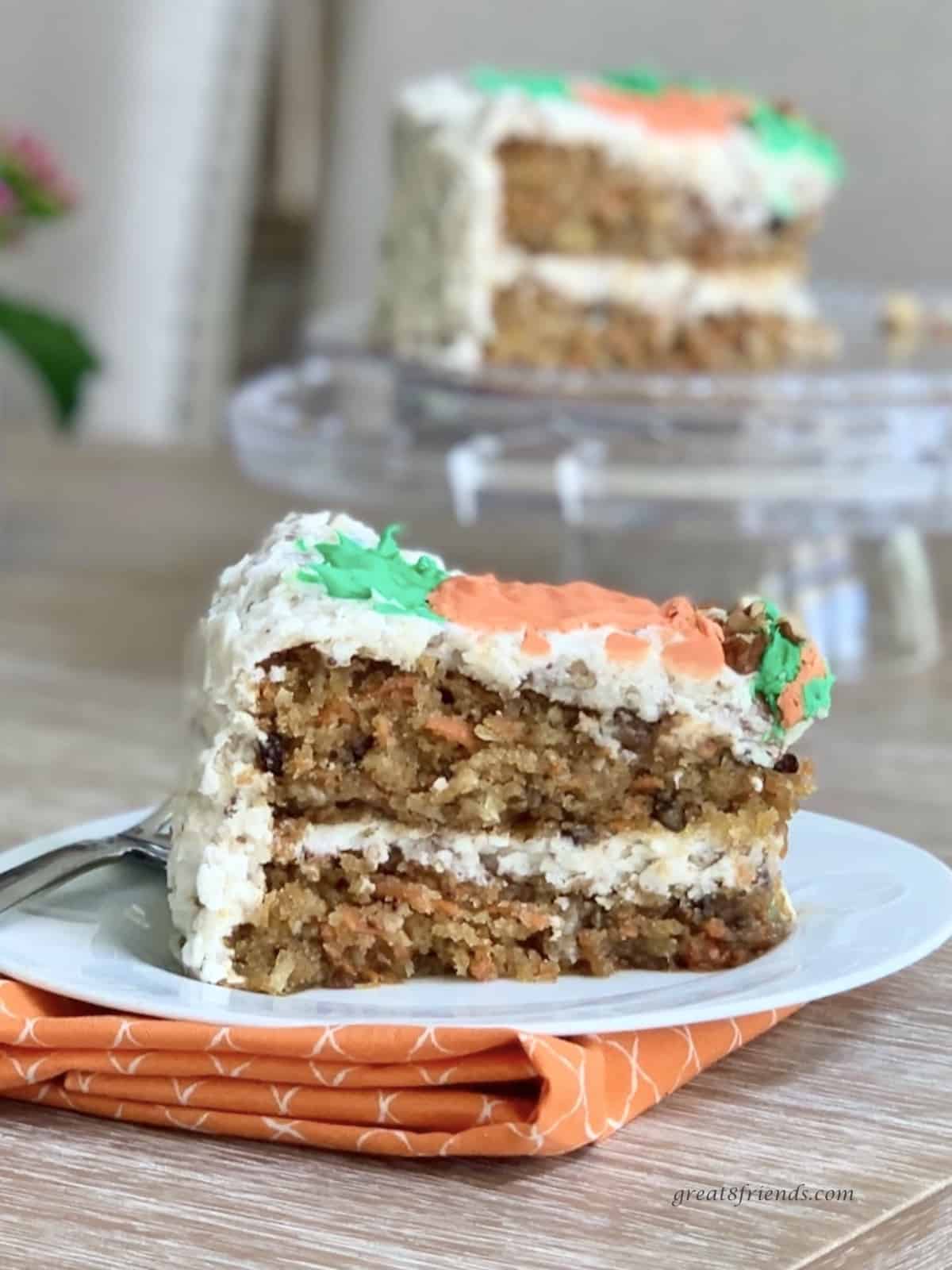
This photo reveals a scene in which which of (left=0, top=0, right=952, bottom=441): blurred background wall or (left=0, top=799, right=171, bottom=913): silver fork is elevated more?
(left=0, top=0, right=952, bottom=441): blurred background wall

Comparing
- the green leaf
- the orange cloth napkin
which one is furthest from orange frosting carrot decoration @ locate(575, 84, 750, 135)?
the orange cloth napkin

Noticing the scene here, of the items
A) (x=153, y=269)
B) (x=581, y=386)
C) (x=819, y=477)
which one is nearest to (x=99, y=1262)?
(x=819, y=477)

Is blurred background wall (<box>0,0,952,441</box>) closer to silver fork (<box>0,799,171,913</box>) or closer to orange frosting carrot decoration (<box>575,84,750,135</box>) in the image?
orange frosting carrot decoration (<box>575,84,750,135</box>)

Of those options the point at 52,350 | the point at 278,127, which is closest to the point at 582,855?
the point at 52,350

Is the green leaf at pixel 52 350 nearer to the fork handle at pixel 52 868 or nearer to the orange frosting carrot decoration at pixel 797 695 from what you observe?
the fork handle at pixel 52 868

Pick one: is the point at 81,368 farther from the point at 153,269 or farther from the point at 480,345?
the point at 153,269

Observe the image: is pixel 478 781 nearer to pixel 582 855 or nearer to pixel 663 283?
pixel 582 855
